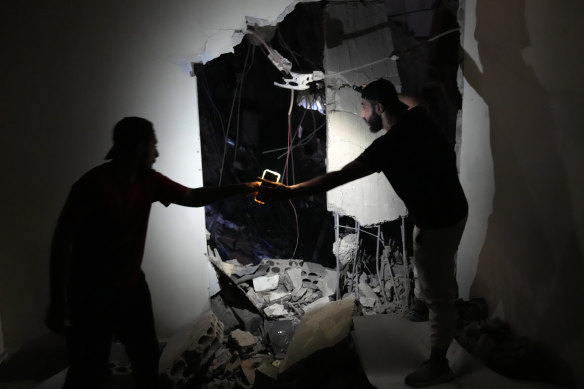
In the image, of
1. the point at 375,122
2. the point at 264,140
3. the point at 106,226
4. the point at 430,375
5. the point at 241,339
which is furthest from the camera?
the point at 264,140

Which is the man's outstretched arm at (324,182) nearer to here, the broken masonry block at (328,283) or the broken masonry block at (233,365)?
the broken masonry block at (233,365)

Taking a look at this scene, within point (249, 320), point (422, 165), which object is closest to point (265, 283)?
point (249, 320)

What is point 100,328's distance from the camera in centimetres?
173

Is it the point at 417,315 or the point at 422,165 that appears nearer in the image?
the point at 422,165

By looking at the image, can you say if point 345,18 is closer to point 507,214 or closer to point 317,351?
point 507,214

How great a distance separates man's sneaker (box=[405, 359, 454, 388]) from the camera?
202cm

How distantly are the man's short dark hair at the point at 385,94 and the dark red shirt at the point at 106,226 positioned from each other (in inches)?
51.3

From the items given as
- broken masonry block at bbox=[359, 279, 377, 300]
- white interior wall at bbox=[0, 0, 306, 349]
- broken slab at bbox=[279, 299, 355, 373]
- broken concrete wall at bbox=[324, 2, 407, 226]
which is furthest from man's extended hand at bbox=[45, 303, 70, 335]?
broken masonry block at bbox=[359, 279, 377, 300]

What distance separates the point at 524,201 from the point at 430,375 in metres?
1.17

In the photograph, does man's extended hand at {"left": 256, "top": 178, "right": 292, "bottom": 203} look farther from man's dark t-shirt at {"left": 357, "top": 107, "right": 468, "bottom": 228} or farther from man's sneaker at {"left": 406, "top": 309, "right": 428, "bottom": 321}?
man's sneaker at {"left": 406, "top": 309, "right": 428, "bottom": 321}

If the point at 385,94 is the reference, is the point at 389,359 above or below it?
below

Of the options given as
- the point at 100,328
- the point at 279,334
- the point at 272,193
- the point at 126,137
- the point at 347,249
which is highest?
the point at 126,137

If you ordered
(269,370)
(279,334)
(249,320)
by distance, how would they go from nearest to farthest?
(269,370) → (279,334) → (249,320)

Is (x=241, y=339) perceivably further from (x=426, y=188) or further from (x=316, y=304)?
(x=426, y=188)
